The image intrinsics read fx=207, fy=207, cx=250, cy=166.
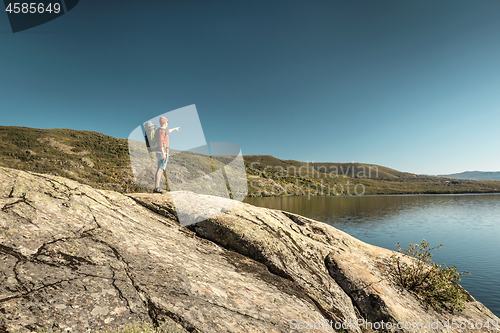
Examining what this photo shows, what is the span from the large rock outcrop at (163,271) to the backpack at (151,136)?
269cm

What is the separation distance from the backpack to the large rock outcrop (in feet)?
8.82

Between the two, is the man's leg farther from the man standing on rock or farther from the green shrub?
the green shrub

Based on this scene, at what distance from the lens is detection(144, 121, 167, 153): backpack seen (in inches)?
448

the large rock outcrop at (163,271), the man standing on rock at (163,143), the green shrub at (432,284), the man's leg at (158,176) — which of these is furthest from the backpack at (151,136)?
the green shrub at (432,284)

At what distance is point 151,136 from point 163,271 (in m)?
7.74

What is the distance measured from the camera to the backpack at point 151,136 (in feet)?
37.3

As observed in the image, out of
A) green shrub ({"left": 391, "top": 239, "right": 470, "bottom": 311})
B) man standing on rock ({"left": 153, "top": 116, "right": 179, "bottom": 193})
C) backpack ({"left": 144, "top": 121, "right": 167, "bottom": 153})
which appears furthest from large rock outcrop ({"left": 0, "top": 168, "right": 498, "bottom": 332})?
backpack ({"left": 144, "top": 121, "right": 167, "bottom": 153})

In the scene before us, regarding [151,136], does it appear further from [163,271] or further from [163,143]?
[163,271]

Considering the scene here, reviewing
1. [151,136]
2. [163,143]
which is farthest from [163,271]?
[151,136]

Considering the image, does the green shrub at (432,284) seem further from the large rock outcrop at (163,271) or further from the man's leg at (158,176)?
the man's leg at (158,176)

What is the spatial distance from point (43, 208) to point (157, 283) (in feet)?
15.7

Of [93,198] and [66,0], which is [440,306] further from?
[66,0]

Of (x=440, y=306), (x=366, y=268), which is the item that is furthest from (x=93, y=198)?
(x=440, y=306)

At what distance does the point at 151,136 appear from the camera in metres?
11.4
